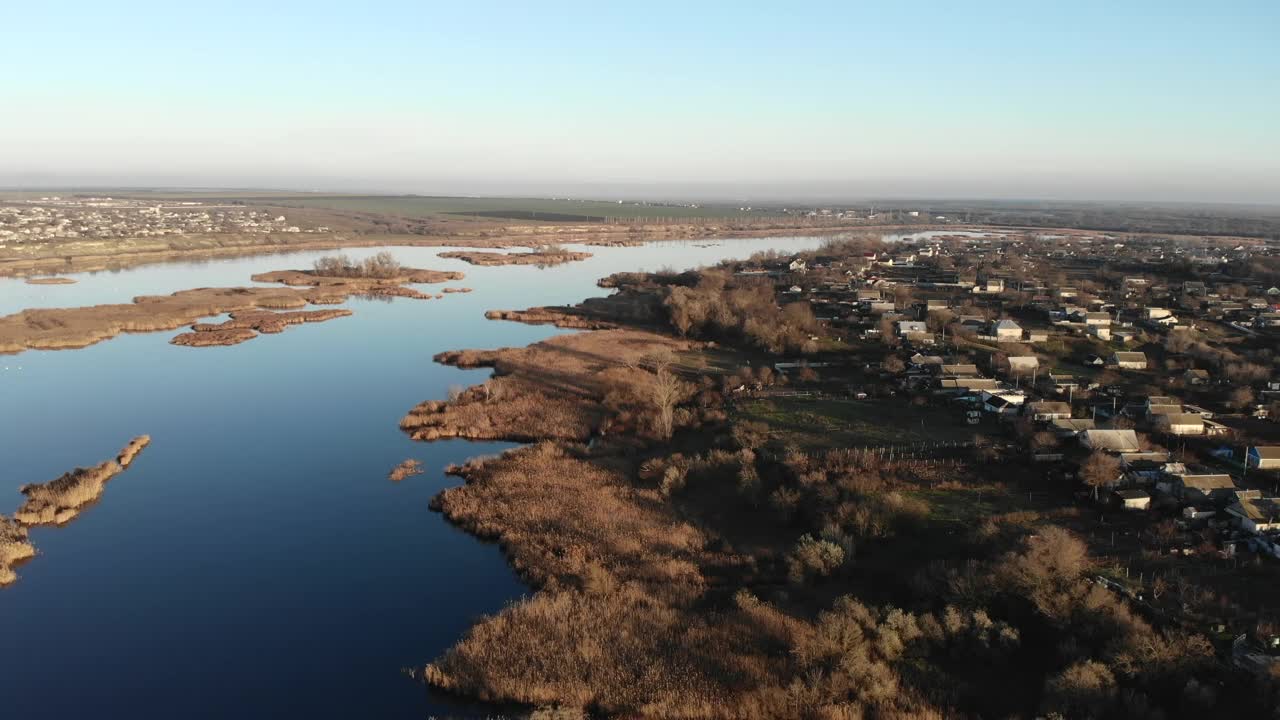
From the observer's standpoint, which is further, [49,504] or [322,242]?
[322,242]

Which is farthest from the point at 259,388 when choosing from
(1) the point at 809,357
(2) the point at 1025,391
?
(2) the point at 1025,391

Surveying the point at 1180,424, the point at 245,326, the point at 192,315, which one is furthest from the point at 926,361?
the point at 192,315

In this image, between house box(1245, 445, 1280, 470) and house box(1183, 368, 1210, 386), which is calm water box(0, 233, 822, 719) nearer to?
house box(1245, 445, 1280, 470)

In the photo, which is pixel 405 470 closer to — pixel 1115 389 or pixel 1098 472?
pixel 1098 472

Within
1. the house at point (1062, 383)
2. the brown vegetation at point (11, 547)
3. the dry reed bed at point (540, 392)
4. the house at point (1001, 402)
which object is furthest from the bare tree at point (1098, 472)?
the brown vegetation at point (11, 547)

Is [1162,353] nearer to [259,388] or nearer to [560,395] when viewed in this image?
[560,395]

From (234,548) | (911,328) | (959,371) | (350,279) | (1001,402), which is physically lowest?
(234,548)

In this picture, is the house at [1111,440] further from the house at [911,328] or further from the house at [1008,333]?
the house at [911,328]
